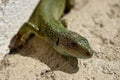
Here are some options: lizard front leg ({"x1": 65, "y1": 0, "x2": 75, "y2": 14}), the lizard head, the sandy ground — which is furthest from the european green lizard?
lizard front leg ({"x1": 65, "y1": 0, "x2": 75, "y2": 14})

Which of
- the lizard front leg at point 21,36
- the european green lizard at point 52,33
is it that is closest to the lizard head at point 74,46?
the european green lizard at point 52,33

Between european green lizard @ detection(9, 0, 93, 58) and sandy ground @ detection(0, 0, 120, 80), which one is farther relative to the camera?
european green lizard @ detection(9, 0, 93, 58)

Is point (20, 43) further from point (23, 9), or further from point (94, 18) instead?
point (94, 18)

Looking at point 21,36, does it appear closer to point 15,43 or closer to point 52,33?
point 15,43

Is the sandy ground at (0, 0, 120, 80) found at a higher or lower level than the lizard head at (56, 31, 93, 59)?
lower

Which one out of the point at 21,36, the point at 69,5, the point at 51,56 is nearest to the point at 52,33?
the point at 51,56

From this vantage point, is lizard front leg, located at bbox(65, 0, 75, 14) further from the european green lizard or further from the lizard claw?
the lizard claw
